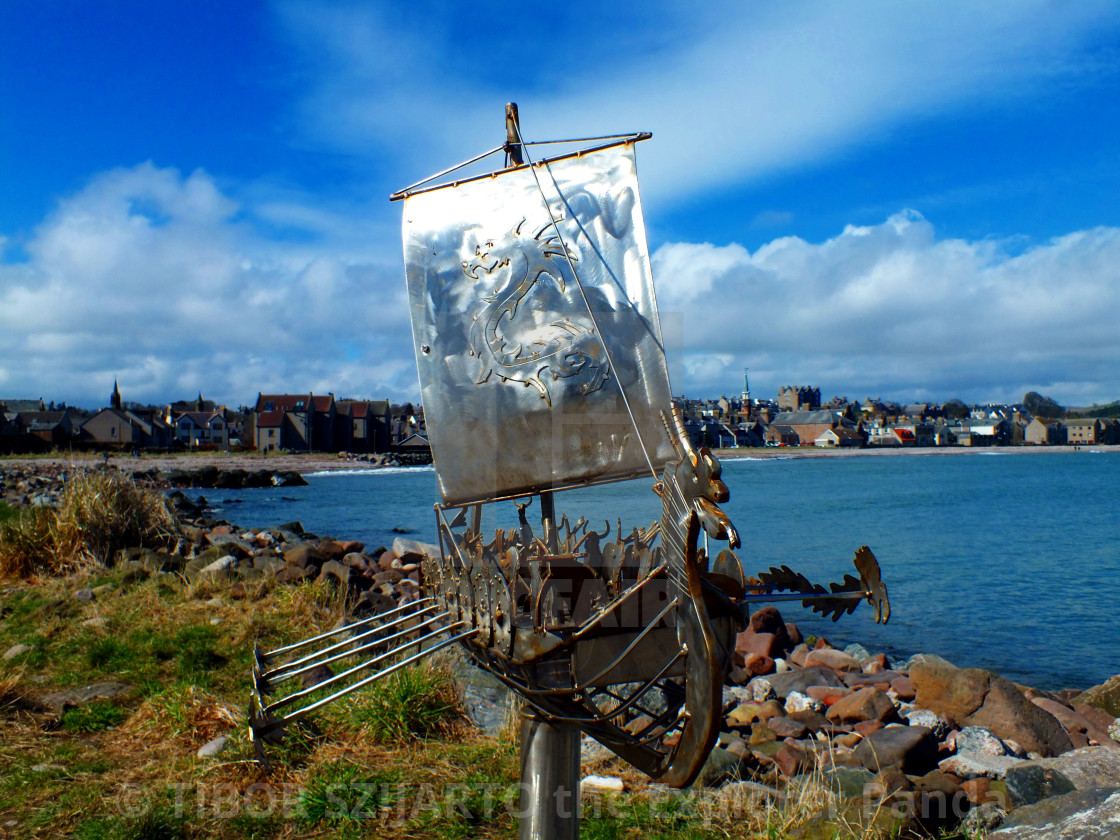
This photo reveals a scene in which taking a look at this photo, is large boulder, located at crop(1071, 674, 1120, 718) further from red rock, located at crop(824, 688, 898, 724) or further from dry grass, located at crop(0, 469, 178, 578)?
dry grass, located at crop(0, 469, 178, 578)

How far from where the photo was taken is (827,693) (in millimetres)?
9352

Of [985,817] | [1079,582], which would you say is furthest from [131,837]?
[1079,582]

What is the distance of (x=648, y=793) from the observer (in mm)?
5250

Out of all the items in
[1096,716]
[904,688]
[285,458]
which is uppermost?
[285,458]

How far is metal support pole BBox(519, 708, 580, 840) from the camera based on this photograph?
3.19 meters

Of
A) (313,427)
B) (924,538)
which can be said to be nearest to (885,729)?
(924,538)

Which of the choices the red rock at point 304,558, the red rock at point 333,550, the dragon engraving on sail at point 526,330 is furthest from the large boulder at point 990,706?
the red rock at point 333,550

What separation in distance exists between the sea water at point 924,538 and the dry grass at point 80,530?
5.12m

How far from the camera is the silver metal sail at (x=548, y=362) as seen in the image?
15.5ft

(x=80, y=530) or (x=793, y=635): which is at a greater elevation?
(x=80, y=530)

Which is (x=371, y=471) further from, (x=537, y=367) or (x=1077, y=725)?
(x=537, y=367)

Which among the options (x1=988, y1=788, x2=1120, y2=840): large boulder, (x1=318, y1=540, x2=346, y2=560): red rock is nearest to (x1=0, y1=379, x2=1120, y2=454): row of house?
(x1=318, y1=540, x2=346, y2=560): red rock

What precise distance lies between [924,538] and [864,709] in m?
23.9

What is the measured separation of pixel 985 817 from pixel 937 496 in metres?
46.7
